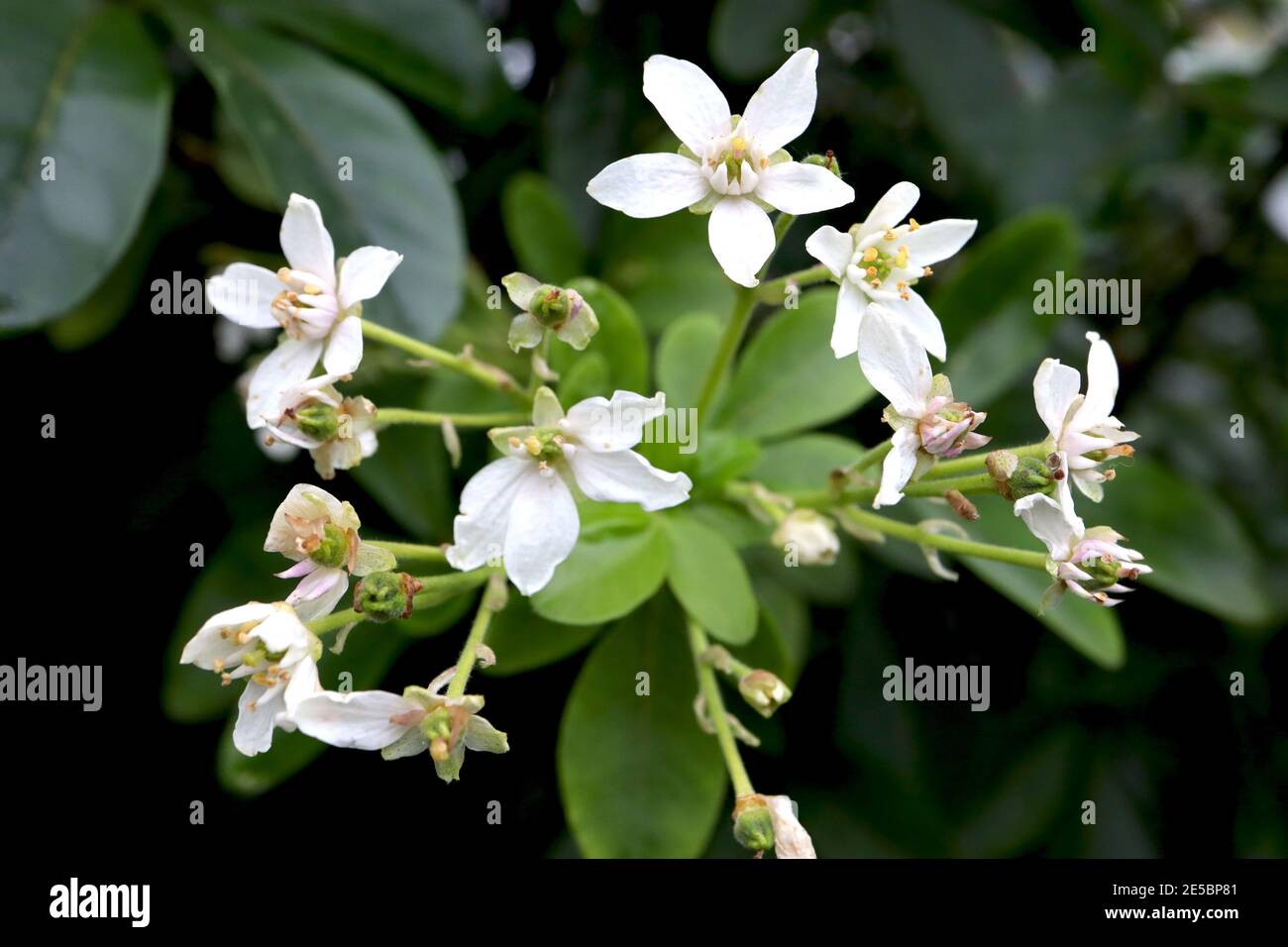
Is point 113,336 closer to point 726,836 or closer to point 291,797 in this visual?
point 291,797

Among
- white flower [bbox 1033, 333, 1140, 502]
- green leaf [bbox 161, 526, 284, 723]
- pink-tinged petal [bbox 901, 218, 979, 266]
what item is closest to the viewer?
white flower [bbox 1033, 333, 1140, 502]

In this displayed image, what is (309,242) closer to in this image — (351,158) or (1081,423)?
(351,158)

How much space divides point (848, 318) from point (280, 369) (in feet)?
2.00

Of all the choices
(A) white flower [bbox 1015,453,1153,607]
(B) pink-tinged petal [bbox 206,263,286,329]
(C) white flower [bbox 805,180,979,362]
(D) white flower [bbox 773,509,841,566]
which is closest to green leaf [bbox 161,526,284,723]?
(B) pink-tinged petal [bbox 206,263,286,329]

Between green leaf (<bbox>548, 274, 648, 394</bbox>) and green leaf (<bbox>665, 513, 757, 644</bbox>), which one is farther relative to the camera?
green leaf (<bbox>548, 274, 648, 394</bbox>)

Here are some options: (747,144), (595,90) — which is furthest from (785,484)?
(595,90)

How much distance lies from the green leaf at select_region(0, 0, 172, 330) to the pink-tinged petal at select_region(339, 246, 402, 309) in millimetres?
444

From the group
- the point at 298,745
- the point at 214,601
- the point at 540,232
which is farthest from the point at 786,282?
the point at 214,601

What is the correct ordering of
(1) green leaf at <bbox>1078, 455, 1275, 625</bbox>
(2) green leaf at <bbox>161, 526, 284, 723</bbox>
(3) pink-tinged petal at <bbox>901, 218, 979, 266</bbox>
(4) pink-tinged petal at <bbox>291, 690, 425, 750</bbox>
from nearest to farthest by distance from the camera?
(4) pink-tinged petal at <bbox>291, 690, 425, 750</bbox> → (3) pink-tinged petal at <bbox>901, 218, 979, 266</bbox> → (2) green leaf at <bbox>161, 526, 284, 723</bbox> → (1) green leaf at <bbox>1078, 455, 1275, 625</bbox>

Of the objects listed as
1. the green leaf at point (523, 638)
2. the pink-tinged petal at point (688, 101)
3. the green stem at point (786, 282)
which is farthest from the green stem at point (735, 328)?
the green leaf at point (523, 638)

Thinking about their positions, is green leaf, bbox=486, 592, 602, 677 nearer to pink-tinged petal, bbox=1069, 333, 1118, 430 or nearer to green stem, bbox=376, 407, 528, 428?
green stem, bbox=376, 407, 528, 428

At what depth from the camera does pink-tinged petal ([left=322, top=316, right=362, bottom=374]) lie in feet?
3.48

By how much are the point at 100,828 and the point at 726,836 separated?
41.0 inches

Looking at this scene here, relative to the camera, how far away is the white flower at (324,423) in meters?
1.03
